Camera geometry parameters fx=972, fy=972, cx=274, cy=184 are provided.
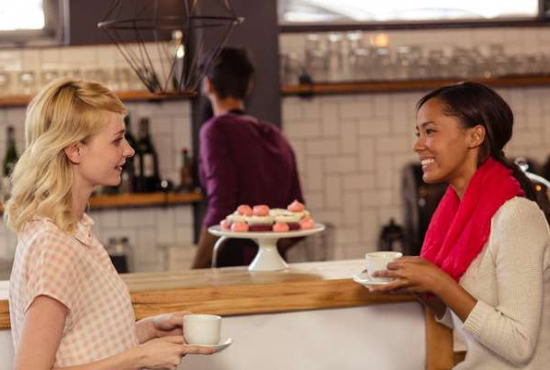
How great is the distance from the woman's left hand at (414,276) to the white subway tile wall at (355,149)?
339 cm

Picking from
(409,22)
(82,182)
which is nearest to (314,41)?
(409,22)

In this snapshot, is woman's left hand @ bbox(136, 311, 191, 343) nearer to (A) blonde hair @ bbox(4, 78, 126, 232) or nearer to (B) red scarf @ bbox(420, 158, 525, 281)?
(A) blonde hair @ bbox(4, 78, 126, 232)

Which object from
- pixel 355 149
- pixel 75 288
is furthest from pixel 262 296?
pixel 355 149

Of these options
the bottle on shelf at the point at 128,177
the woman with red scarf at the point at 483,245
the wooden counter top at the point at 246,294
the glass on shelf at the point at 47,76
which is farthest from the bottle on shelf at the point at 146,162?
the woman with red scarf at the point at 483,245

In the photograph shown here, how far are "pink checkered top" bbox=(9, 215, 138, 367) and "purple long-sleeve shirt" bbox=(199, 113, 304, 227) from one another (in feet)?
6.23

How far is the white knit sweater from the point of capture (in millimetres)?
2344

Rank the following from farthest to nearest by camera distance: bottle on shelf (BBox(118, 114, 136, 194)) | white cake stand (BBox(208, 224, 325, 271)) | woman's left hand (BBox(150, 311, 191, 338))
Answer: bottle on shelf (BBox(118, 114, 136, 194))
white cake stand (BBox(208, 224, 325, 271))
woman's left hand (BBox(150, 311, 191, 338))

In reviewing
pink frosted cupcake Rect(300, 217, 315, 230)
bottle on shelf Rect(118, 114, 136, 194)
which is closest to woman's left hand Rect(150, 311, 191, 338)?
pink frosted cupcake Rect(300, 217, 315, 230)

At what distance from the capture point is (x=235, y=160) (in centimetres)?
413

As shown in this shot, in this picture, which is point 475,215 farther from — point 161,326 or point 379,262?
point 161,326

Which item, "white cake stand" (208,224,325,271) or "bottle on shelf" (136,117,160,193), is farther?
"bottle on shelf" (136,117,160,193)

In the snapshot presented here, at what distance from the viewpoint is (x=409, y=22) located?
6.19 m

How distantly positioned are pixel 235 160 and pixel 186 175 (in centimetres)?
154

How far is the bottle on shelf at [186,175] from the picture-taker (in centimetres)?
561
